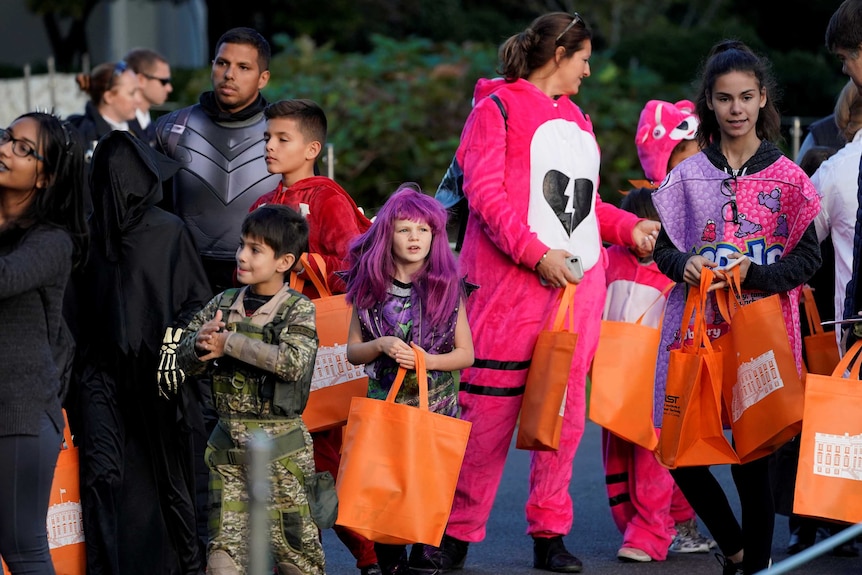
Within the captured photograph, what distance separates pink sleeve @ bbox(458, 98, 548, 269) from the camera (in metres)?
5.87

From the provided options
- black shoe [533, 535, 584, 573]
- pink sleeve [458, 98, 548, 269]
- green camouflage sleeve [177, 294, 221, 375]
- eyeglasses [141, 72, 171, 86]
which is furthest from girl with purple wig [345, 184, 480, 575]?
eyeglasses [141, 72, 171, 86]

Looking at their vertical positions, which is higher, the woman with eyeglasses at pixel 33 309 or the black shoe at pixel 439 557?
the woman with eyeglasses at pixel 33 309

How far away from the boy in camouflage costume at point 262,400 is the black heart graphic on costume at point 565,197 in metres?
1.52

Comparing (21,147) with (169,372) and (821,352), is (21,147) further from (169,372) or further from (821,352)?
(821,352)

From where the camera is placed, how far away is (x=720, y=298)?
17.3 ft

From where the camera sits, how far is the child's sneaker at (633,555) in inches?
249

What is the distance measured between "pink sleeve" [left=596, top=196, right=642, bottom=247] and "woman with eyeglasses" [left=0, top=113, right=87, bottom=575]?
2722 mm

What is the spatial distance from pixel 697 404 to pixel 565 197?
→ 4.11 feet

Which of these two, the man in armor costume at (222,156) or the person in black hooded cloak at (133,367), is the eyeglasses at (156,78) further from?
the person in black hooded cloak at (133,367)

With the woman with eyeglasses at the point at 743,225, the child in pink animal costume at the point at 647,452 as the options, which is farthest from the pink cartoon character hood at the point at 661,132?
the woman with eyeglasses at the point at 743,225

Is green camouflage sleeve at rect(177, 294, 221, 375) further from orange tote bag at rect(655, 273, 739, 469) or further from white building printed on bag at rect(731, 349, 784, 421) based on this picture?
white building printed on bag at rect(731, 349, 784, 421)

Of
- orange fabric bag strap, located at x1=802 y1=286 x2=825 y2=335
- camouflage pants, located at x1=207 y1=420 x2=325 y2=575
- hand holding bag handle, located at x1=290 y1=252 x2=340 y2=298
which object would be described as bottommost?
camouflage pants, located at x1=207 y1=420 x2=325 y2=575

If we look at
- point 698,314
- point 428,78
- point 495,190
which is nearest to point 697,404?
point 698,314

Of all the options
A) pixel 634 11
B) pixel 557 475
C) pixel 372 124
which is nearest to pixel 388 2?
pixel 634 11
